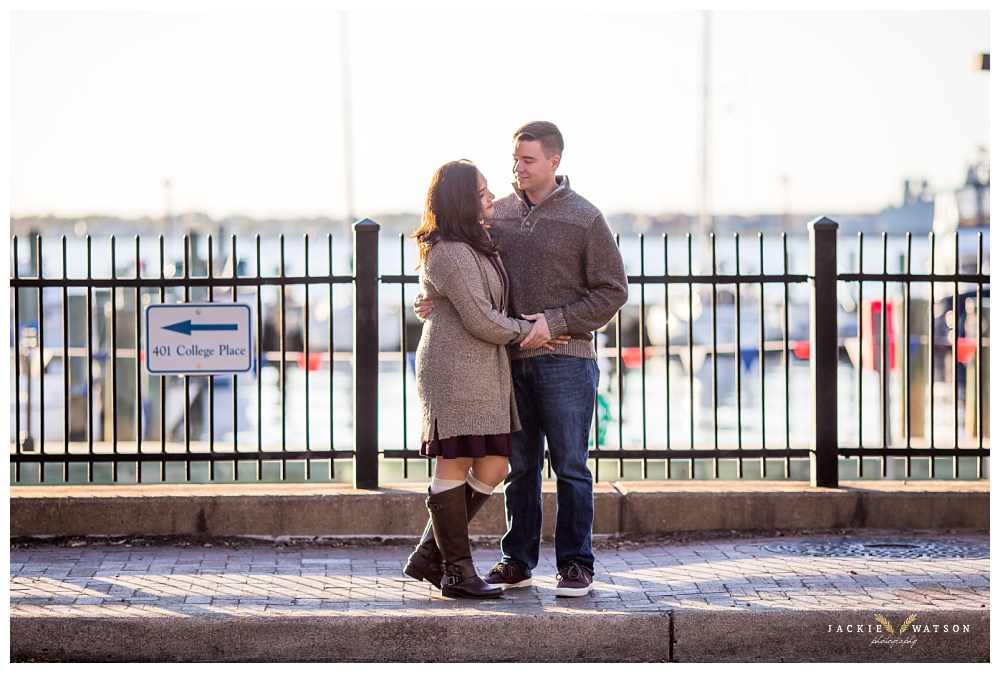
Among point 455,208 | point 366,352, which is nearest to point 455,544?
point 455,208

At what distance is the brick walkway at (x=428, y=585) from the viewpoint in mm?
5414

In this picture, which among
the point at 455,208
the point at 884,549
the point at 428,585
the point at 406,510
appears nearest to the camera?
the point at 455,208

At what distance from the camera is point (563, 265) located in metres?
5.65

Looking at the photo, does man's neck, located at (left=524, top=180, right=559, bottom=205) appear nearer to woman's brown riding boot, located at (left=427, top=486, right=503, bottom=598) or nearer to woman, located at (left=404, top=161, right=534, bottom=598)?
woman, located at (left=404, top=161, right=534, bottom=598)

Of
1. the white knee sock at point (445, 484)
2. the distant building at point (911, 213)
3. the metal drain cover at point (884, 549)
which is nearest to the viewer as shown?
the white knee sock at point (445, 484)

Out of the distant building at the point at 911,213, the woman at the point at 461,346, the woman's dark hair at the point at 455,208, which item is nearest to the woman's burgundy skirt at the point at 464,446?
the woman at the point at 461,346

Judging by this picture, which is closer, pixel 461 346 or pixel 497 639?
pixel 497 639

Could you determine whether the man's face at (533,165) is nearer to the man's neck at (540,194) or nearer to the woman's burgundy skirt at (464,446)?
the man's neck at (540,194)

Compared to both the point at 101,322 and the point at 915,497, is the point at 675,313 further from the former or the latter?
the point at 915,497

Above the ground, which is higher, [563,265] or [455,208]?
[455,208]

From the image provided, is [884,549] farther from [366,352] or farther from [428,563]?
[366,352]

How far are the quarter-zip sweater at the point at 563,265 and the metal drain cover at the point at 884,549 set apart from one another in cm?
194

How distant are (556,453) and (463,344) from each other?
0.68 meters

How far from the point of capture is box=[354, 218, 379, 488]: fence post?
7508 millimetres
